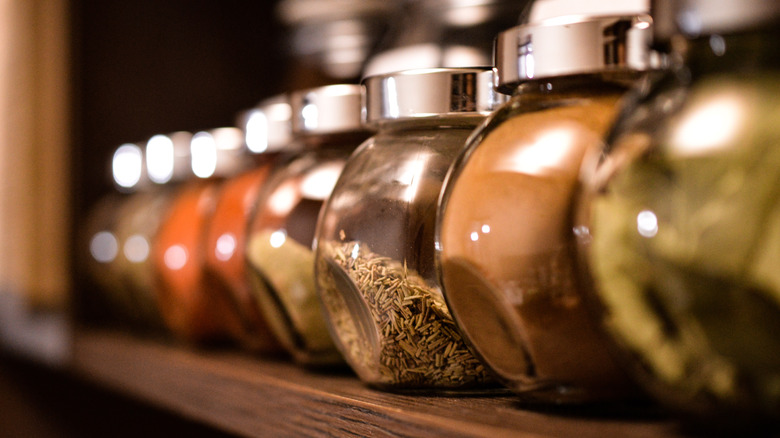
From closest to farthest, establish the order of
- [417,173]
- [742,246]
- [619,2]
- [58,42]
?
[742,246], [619,2], [417,173], [58,42]

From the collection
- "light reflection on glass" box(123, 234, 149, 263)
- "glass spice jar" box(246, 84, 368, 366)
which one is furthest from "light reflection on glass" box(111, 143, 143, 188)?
"glass spice jar" box(246, 84, 368, 366)

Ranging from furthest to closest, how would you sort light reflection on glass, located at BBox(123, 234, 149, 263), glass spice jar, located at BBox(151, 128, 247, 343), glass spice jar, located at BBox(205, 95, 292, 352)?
light reflection on glass, located at BBox(123, 234, 149, 263)
glass spice jar, located at BBox(151, 128, 247, 343)
glass spice jar, located at BBox(205, 95, 292, 352)

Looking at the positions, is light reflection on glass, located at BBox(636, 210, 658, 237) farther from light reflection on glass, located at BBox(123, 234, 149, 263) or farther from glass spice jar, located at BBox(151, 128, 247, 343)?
light reflection on glass, located at BBox(123, 234, 149, 263)

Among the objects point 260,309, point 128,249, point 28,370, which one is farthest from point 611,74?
point 28,370

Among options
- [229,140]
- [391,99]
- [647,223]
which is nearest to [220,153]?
[229,140]

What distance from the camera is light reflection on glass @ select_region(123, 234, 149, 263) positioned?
1.10 m

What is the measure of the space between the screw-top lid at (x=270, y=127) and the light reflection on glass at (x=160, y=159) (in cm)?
31

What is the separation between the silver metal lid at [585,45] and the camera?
0.40 metres

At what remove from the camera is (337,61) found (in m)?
0.83

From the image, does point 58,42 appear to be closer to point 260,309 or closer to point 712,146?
point 260,309

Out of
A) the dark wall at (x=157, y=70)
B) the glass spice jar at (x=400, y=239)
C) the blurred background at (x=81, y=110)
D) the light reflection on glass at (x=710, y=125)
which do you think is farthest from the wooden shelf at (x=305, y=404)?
the dark wall at (x=157, y=70)

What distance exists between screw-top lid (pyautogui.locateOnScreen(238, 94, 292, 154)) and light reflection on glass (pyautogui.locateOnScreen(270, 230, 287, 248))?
152 millimetres

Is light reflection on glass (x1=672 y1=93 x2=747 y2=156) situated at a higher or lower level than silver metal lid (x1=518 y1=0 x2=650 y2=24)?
lower

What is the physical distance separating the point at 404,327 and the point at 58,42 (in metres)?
1.11
